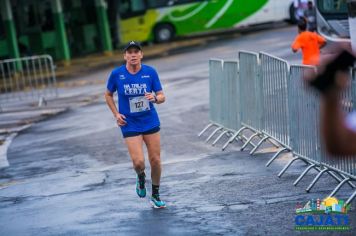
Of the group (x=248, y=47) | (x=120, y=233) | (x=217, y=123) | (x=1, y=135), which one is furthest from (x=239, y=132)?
(x=248, y=47)

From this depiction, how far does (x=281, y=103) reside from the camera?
34.2ft

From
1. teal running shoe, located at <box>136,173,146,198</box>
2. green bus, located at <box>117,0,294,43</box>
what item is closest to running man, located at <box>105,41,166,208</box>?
teal running shoe, located at <box>136,173,146,198</box>

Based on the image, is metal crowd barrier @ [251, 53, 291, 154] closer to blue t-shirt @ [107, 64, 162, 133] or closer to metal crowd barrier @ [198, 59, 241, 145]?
metal crowd barrier @ [198, 59, 241, 145]

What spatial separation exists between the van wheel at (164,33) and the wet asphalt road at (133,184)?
21.6m

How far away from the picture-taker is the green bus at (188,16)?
3759 cm

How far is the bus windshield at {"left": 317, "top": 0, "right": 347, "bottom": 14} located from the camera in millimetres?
19169

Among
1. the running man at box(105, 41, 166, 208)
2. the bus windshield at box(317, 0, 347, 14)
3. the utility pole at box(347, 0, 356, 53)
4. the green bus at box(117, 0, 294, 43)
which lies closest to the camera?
the running man at box(105, 41, 166, 208)

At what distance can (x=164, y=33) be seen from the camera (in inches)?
1521

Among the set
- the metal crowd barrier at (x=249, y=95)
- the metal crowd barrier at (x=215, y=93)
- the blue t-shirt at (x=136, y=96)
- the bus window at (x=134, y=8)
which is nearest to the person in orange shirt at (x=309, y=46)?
the metal crowd barrier at (x=215, y=93)

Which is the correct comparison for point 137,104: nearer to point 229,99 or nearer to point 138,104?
point 138,104

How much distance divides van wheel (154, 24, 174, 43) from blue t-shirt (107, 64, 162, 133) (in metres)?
29.9

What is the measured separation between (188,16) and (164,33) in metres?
1.47

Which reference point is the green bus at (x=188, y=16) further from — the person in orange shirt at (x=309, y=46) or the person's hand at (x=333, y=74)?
the person's hand at (x=333, y=74)

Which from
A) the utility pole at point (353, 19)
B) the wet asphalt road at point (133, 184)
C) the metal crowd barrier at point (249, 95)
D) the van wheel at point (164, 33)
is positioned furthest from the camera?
the van wheel at point (164, 33)
